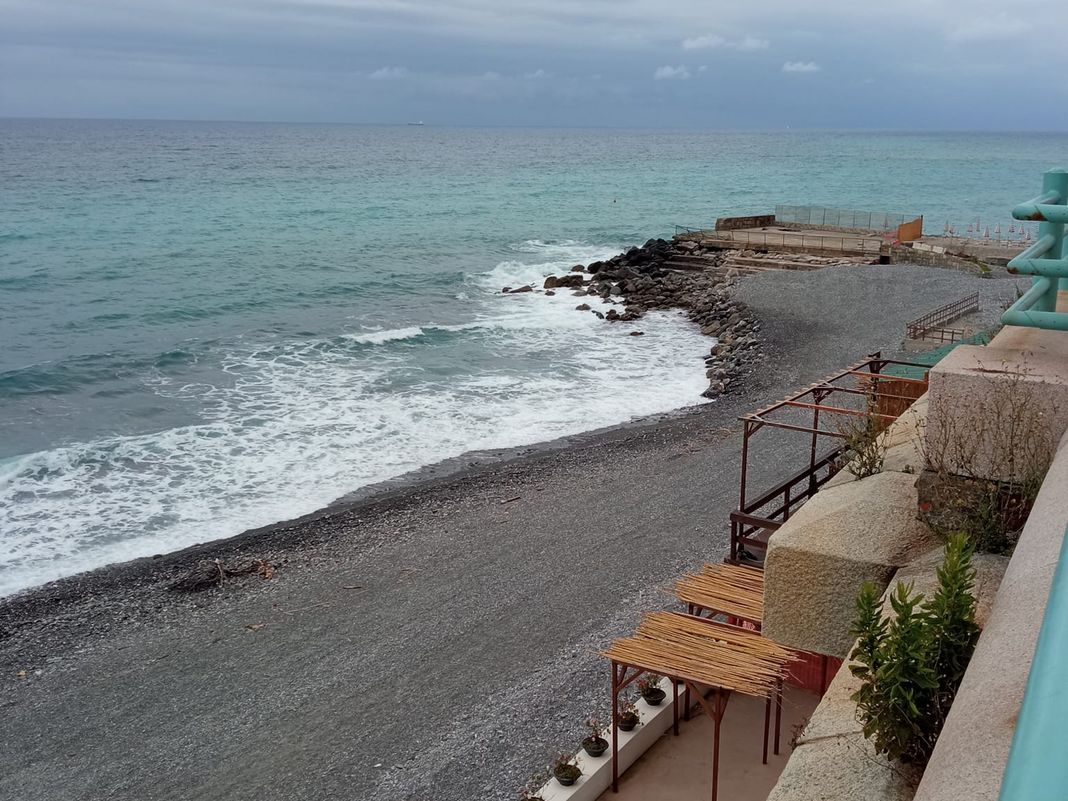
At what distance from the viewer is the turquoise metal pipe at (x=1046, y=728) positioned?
34.5 inches

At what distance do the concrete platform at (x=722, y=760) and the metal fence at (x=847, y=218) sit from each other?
140ft

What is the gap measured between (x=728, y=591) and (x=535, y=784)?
2476mm

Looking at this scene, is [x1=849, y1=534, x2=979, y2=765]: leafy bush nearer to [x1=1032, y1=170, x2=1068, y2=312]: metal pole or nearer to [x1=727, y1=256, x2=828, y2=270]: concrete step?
[x1=1032, y1=170, x2=1068, y2=312]: metal pole

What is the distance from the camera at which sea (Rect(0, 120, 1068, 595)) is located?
18.4 meters

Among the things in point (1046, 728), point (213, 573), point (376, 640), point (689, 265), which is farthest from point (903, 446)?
point (689, 265)

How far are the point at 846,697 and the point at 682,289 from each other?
3544cm

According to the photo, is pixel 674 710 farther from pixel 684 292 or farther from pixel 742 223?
pixel 742 223

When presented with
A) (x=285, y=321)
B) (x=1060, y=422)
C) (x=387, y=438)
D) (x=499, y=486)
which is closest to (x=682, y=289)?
(x=285, y=321)

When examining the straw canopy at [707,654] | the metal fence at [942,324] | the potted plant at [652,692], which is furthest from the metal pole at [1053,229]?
the metal fence at [942,324]

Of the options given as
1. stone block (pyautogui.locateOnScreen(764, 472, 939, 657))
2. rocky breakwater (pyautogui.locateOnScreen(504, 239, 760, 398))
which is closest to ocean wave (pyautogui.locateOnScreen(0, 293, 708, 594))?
rocky breakwater (pyautogui.locateOnScreen(504, 239, 760, 398))

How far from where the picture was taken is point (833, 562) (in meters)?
4.86

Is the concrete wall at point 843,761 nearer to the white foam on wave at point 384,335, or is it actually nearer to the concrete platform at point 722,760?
the concrete platform at point 722,760

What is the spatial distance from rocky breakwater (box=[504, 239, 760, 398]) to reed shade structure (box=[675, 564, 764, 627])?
1626cm

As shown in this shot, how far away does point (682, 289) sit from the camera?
38.7 meters
